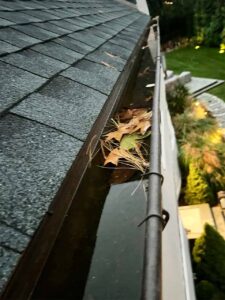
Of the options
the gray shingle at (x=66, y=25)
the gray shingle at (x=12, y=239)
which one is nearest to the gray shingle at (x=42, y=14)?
the gray shingle at (x=66, y=25)

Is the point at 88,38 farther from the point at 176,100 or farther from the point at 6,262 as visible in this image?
the point at 176,100

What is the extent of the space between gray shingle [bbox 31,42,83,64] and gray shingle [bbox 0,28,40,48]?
0.09m

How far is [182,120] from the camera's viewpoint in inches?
368

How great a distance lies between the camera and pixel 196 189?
7.32 m

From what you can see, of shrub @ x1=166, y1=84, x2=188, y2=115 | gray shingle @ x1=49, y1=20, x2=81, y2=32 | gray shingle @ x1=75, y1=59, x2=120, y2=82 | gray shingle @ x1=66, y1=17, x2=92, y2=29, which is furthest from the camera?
shrub @ x1=166, y1=84, x2=188, y2=115

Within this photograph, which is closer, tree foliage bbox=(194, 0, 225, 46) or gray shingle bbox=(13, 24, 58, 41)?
gray shingle bbox=(13, 24, 58, 41)

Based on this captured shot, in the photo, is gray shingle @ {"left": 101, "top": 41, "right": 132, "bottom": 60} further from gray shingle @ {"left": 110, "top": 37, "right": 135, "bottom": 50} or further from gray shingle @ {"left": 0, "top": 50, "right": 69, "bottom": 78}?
gray shingle @ {"left": 0, "top": 50, "right": 69, "bottom": 78}

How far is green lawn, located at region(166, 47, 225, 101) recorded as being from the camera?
17.4 meters

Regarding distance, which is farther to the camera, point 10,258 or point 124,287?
point 124,287

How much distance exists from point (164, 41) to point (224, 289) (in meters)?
22.5

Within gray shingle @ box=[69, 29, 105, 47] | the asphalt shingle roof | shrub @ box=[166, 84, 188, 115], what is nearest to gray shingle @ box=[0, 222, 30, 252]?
the asphalt shingle roof

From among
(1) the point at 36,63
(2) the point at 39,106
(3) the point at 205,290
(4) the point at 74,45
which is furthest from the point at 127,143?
(3) the point at 205,290

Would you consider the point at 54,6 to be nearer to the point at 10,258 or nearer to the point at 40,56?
the point at 40,56

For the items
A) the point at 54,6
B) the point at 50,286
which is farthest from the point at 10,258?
the point at 54,6
